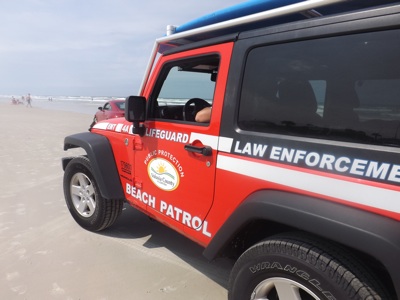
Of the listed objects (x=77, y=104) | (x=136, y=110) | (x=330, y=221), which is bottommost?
(x=77, y=104)

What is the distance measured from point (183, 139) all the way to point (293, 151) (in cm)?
88

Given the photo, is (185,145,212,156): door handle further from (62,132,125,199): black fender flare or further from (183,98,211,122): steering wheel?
(62,132,125,199): black fender flare

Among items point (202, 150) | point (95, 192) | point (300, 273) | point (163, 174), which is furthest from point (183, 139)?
point (95, 192)

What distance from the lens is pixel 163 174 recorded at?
2.50m

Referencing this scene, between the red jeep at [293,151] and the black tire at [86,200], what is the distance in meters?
0.92

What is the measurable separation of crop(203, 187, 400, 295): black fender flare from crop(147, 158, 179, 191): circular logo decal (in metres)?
0.65

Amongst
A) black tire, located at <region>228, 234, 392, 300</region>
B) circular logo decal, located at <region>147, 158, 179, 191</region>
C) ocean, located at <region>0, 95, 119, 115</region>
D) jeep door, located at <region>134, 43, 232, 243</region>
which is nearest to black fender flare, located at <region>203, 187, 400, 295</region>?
black tire, located at <region>228, 234, 392, 300</region>

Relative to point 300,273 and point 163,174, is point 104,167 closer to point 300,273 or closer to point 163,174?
point 163,174

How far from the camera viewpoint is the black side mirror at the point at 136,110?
2498 mm

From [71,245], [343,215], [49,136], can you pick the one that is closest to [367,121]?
[343,215]

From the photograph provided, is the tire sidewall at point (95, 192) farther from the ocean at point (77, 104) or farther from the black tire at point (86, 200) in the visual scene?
the ocean at point (77, 104)

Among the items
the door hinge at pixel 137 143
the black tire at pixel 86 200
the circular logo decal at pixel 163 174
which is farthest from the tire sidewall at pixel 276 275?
the black tire at pixel 86 200

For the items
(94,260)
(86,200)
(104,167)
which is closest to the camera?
(94,260)

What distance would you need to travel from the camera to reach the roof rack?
1.64m
